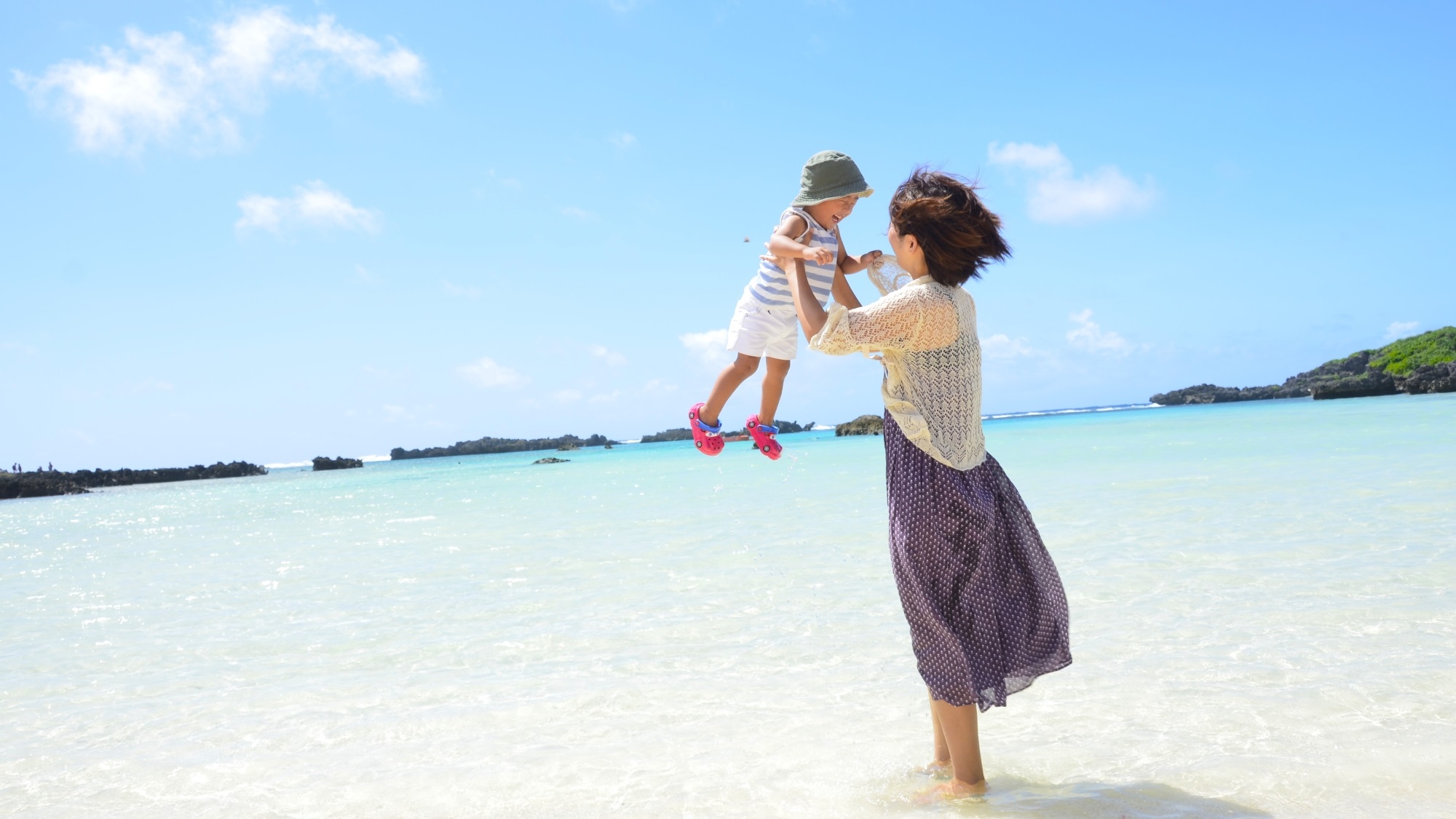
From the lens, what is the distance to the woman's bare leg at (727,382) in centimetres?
352

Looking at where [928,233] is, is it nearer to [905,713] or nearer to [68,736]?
[905,713]

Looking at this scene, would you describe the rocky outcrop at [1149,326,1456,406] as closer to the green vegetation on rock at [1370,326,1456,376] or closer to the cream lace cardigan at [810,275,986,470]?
the green vegetation on rock at [1370,326,1456,376]

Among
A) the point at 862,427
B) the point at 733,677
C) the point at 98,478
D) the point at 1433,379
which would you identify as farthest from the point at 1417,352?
the point at 98,478

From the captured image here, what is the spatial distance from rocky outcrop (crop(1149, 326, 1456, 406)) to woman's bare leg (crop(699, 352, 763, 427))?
47.0m

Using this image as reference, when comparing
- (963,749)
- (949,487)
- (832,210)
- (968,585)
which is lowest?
(963,749)

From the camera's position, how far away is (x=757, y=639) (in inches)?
193

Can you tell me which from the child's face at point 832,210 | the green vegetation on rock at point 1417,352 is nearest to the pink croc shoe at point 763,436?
the child's face at point 832,210

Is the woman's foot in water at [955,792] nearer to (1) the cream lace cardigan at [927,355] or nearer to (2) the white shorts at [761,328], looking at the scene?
(1) the cream lace cardigan at [927,355]

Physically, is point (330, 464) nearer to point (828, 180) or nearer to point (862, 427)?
point (862, 427)

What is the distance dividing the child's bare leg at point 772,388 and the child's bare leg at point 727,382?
8cm

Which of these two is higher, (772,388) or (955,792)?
(772,388)

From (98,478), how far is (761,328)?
196 ft

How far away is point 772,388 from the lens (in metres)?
3.66

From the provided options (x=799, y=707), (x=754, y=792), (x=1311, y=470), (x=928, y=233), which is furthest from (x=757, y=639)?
(x=1311, y=470)
